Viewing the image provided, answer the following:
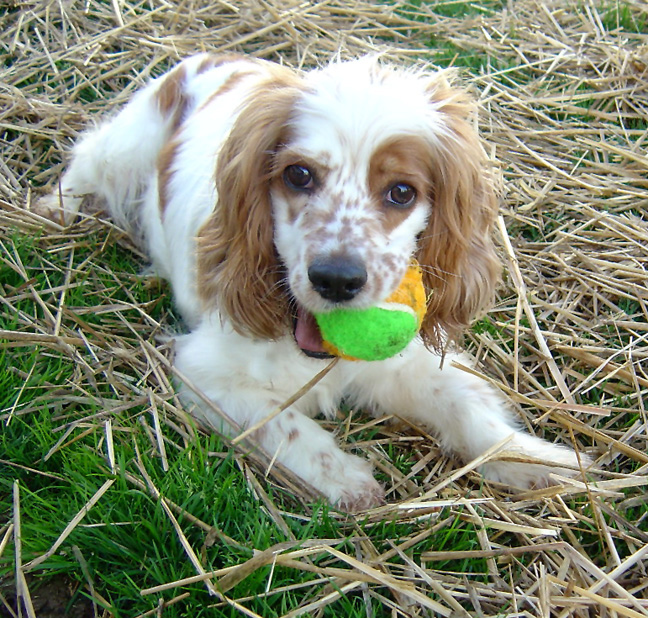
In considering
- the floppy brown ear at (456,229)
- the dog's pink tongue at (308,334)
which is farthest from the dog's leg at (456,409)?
the dog's pink tongue at (308,334)

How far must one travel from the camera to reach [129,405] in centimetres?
296

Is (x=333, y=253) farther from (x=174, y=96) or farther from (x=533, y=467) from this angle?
(x=174, y=96)

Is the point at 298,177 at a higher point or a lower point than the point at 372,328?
higher

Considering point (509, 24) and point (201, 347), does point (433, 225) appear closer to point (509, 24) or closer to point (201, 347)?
point (201, 347)

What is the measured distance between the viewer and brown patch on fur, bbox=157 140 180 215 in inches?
147

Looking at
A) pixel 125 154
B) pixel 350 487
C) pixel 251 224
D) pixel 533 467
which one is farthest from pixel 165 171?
pixel 533 467

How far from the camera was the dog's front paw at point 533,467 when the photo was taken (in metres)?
2.94

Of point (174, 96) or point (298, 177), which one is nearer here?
point (298, 177)

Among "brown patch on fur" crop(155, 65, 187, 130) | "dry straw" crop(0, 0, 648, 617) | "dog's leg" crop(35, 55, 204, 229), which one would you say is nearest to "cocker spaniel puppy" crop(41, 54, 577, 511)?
"dry straw" crop(0, 0, 648, 617)

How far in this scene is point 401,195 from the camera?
2.63 m

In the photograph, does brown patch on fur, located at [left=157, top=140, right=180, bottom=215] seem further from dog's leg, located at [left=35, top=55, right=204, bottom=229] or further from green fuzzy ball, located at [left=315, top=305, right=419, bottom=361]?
green fuzzy ball, located at [left=315, top=305, right=419, bottom=361]

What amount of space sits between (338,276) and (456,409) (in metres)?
1.07

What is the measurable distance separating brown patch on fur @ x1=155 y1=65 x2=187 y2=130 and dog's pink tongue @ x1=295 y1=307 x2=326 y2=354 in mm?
1743

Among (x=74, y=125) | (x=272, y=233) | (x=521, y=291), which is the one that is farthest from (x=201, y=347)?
→ (x=74, y=125)
